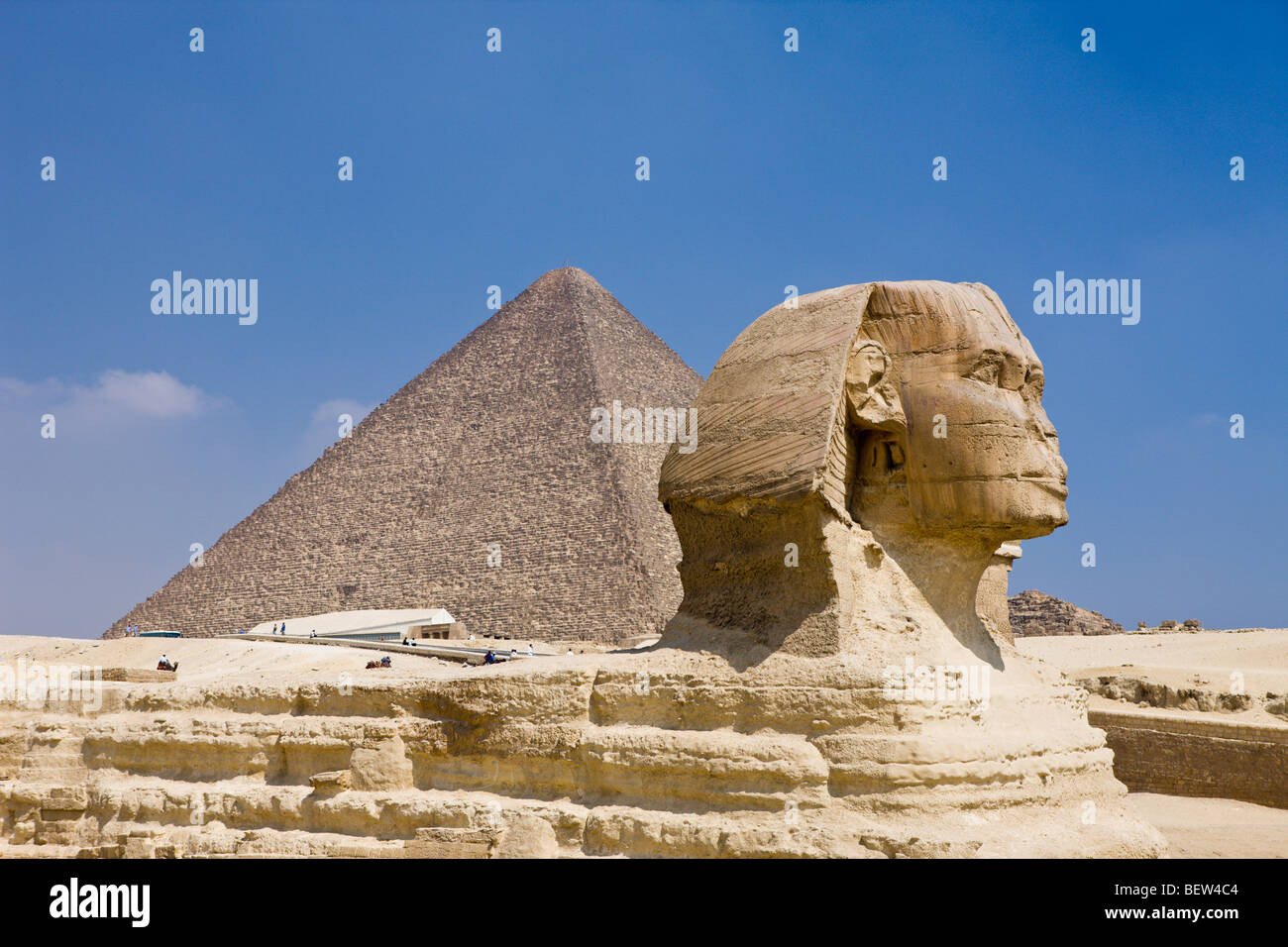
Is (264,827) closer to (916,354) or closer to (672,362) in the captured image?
(916,354)

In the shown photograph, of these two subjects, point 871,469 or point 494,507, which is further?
point 494,507

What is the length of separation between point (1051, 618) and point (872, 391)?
1314 inches

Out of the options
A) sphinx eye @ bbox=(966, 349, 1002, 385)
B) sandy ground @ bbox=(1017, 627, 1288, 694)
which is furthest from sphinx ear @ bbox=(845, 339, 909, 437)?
sandy ground @ bbox=(1017, 627, 1288, 694)

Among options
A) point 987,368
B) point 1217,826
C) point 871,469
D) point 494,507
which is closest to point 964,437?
point 987,368

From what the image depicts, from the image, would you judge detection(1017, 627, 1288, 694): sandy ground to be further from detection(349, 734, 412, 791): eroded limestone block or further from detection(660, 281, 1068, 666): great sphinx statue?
detection(349, 734, 412, 791): eroded limestone block

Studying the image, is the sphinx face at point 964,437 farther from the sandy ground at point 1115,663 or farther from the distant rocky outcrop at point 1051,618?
the distant rocky outcrop at point 1051,618

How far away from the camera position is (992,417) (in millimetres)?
4094

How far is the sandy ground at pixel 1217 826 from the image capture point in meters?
4.54

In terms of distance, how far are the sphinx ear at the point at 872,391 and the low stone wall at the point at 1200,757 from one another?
5260 millimetres

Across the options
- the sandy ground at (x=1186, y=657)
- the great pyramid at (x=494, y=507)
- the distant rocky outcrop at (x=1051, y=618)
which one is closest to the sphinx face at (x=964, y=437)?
the sandy ground at (x=1186, y=657)

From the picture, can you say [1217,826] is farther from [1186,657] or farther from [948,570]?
[1186,657]

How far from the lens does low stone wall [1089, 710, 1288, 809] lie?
25.6 ft

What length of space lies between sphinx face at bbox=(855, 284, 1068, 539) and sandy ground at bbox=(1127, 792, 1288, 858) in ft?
4.56

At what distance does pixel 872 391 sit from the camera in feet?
13.8
